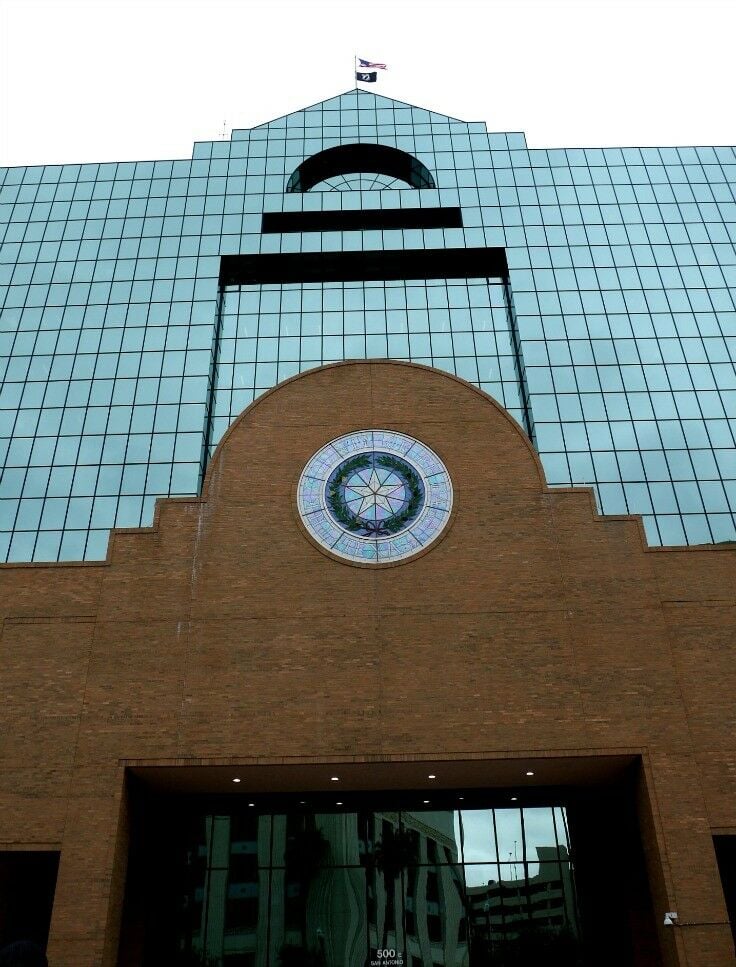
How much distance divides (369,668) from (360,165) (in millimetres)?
42950

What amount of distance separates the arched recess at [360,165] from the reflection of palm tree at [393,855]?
42280mm

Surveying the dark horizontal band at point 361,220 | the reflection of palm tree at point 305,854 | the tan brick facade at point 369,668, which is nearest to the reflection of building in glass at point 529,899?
the tan brick facade at point 369,668

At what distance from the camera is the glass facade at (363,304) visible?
1650 inches

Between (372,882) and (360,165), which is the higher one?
(360,165)

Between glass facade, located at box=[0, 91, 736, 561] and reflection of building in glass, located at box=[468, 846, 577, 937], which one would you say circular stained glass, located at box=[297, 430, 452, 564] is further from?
glass facade, located at box=[0, 91, 736, 561]

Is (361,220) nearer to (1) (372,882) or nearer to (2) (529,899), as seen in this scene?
(1) (372,882)

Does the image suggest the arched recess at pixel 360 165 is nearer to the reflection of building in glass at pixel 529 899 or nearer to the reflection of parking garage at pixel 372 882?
the reflection of parking garage at pixel 372 882

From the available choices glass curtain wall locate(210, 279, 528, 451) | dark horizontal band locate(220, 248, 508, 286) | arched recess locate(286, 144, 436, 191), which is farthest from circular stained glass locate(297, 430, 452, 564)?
arched recess locate(286, 144, 436, 191)

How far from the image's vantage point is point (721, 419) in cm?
4312

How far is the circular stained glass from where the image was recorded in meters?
25.1

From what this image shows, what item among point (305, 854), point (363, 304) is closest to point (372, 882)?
point (305, 854)

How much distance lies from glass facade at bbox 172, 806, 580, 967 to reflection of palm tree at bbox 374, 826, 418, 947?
0.10 feet

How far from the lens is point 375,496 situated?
26.1 m

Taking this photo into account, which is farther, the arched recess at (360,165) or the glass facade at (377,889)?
the arched recess at (360,165)
